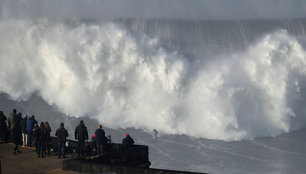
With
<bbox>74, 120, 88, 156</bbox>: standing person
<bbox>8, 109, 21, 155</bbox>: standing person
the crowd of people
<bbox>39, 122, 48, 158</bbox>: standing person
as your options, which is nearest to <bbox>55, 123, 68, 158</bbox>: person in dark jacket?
the crowd of people

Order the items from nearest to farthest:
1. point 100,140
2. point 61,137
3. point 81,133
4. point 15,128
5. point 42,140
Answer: point 100,140 < point 61,137 < point 81,133 < point 42,140 < point 15,128

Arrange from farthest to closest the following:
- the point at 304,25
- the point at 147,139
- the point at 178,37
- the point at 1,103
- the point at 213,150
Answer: the point at 304,25, the point at 178,37, the point at 1,103, the point at 147,139, the point at 213,150

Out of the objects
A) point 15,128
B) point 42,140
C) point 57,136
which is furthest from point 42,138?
point 15,128

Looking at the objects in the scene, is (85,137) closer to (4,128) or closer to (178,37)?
(4,128)

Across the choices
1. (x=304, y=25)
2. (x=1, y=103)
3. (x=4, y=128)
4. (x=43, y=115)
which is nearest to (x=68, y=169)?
(x=4, y=128)

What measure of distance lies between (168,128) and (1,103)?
1289 centimetres

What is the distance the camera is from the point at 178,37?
3597 centimetres

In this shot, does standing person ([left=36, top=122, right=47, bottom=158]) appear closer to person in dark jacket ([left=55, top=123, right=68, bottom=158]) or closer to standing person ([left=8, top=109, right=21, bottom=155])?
person in dark jacket ([left=55, top=123, right=68, bottom=158])

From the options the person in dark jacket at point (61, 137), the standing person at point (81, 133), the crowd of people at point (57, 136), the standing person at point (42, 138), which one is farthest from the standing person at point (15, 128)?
the standing person at point (81, 133)

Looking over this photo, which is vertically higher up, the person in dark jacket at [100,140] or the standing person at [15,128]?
the standing person at [15,128]

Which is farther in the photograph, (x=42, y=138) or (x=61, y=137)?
(x=42, y=138)

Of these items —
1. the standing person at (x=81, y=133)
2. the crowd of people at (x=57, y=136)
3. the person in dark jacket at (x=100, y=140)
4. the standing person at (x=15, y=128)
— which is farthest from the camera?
the standing person at (x=15, y=128)

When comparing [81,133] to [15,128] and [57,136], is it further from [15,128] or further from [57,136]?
[15,128]

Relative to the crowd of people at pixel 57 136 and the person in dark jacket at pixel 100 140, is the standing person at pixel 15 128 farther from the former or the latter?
the person in dark jacket at pixel 100 140
